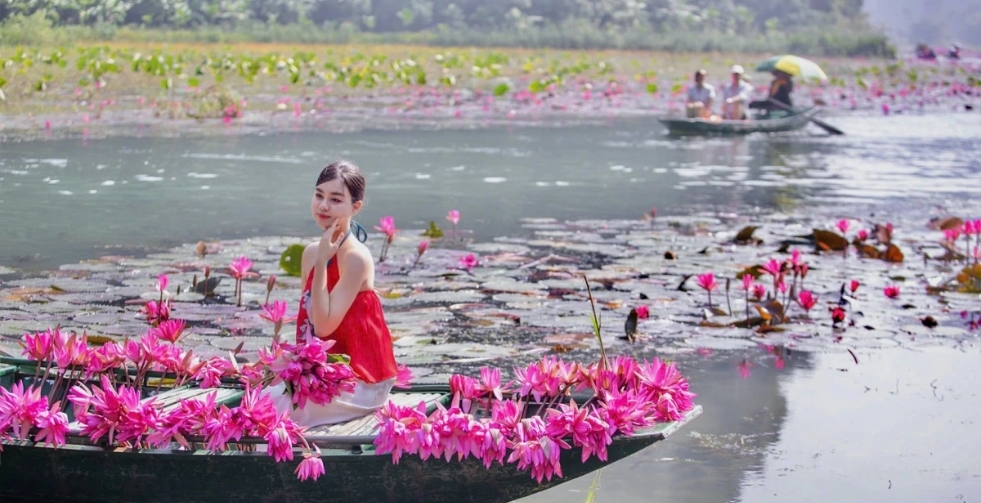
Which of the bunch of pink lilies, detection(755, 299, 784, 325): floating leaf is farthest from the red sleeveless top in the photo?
detection(755, 299, 784, 325): floating leaf

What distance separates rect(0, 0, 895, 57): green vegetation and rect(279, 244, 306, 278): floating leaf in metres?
11.0

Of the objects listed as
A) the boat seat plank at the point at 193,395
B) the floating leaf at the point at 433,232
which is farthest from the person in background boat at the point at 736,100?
the boat seat plank at the point at 193,395

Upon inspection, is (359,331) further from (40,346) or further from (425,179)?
(425,179)

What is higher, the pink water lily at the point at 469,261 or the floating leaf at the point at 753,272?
the floating leaf at the point at 753,272

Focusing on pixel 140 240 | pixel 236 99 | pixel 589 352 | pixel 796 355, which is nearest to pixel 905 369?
pixel 796 355

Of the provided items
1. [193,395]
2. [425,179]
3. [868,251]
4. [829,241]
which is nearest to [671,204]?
[425,179]

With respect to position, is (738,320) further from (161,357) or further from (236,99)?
(236,99)

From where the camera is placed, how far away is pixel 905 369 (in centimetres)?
539

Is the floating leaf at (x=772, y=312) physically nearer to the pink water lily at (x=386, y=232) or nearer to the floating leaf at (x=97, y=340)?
the pink water lily at (x=386, y=232)

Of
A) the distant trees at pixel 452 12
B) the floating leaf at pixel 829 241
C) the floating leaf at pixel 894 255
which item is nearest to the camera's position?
the floating leaf at pixel 894 255

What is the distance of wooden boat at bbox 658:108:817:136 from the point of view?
53.0ft

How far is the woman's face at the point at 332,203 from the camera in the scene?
11.7ft

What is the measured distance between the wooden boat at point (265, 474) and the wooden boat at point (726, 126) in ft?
42.5

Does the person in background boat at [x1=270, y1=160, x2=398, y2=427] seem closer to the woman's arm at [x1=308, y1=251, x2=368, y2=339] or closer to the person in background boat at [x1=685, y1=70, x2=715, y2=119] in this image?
the woman's arm at [x1=308, y1=251, x2=368, y2=339]
